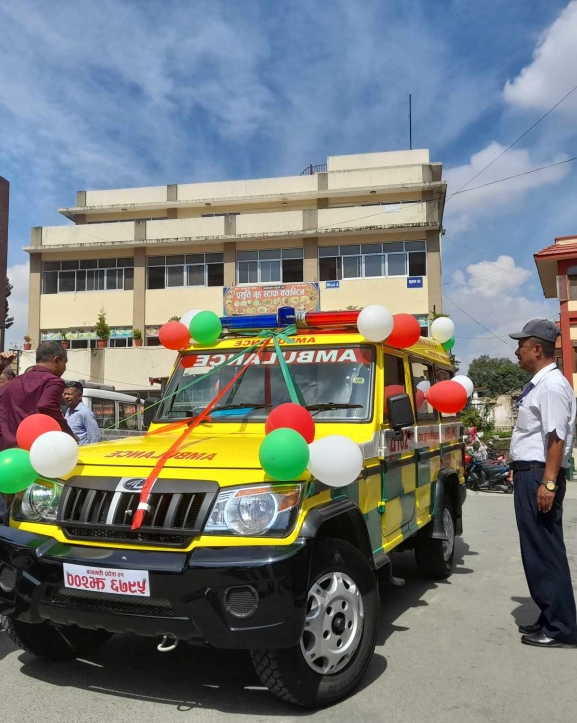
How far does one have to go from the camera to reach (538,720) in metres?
3.15

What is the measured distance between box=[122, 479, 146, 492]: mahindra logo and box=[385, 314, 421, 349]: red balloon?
2123 millimetres

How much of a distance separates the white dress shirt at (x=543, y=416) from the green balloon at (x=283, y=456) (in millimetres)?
1955

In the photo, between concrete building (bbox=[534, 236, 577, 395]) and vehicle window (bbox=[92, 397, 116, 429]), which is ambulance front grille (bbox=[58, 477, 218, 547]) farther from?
concrete building (bbox=[534, 236, 577, 395])

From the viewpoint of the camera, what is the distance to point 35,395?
4496 millimetres

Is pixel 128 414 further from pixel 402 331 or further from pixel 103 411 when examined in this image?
pixel 402 331

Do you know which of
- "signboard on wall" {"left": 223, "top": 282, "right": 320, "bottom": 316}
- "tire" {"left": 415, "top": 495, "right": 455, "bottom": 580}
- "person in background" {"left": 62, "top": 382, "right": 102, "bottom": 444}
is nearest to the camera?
"tire" {"left": 415, "top": 495, "right": 455, "bottom": 580}

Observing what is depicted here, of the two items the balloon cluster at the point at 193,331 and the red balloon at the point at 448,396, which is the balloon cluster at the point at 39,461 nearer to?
the balloon cluster at the point at 193,331

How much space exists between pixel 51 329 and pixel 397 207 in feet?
61.6

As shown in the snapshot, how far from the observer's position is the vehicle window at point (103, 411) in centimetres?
1703

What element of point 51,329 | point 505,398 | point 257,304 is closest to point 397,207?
point 257,304

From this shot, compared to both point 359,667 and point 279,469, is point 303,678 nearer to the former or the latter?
point 359,667

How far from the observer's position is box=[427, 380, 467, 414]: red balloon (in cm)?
514

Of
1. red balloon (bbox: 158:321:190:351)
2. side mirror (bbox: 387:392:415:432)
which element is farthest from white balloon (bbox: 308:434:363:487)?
red balloon (bbox: 158:321:190:351)

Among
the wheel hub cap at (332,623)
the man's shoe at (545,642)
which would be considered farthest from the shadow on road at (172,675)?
the man's shoe at (545,642)
